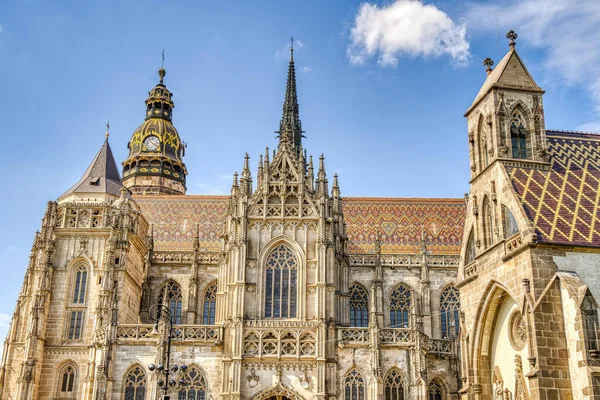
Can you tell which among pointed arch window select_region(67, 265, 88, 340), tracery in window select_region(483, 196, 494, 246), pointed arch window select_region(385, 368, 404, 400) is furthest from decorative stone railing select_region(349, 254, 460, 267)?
tracery in window select_region(483, 196, 494, 246)

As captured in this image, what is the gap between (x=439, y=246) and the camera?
50969mm

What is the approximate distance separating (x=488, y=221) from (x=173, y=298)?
24796 millimetres

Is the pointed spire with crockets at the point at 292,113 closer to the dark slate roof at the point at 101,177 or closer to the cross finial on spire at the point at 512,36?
the dark slate roof at the point at 101,177

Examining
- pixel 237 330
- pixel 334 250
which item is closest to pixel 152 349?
pixel 237 330

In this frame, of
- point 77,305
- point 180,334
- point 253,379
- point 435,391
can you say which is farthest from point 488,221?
point 77,305

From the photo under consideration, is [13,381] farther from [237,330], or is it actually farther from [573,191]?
[573,191]

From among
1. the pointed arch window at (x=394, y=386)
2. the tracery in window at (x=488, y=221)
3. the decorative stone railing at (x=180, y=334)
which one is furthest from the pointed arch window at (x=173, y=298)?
the tracery in window at (x=488, y=221)

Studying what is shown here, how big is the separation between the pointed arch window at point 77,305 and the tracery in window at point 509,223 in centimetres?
2603

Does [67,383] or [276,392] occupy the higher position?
[67,383]

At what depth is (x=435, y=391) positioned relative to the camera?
127 ft

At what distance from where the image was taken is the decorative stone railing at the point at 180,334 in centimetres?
3788

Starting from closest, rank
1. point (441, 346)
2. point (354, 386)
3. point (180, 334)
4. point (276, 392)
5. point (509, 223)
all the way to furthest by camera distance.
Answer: point (509, 223) < point (276, 392) < point (354, 386) < point (180, 334) < point (441, 346)

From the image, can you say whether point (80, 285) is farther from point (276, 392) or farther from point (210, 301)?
point (276, 392)

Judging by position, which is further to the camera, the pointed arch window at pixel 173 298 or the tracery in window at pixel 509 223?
the pointed arch window at pixel 173 298
